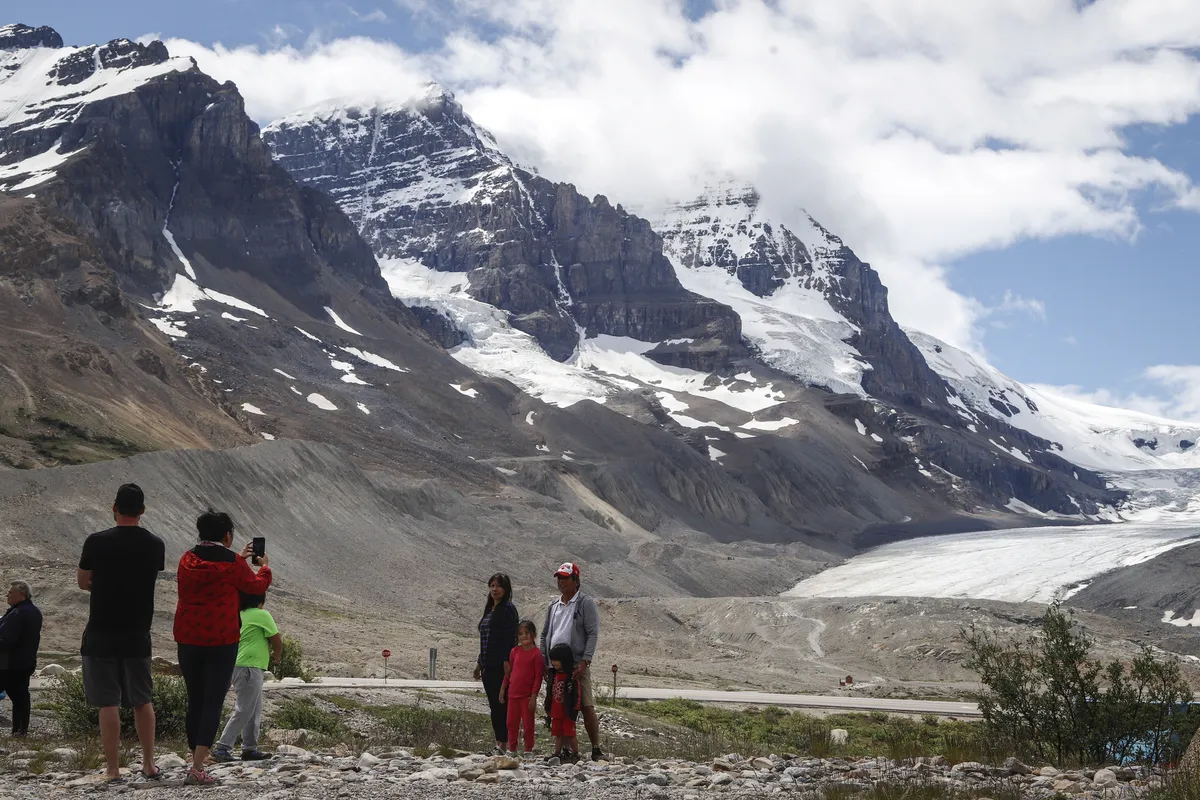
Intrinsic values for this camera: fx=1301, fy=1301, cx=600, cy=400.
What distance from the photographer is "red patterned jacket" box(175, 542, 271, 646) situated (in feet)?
37.6

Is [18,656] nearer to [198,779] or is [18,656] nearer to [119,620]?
[119,620]

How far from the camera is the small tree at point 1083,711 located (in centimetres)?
1596

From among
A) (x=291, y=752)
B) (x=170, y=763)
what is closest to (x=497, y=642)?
(x=291, y=752)

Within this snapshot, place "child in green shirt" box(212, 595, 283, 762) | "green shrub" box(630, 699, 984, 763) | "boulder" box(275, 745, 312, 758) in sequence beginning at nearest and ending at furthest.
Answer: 1. "child in green shirt" box(212, 595, 283, 762)
2. "boulder" box(275, 745, 312, 758)
3. "green shrub" box(630, 699, 984, 763)

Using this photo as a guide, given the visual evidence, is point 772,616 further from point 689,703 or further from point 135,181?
point 135,181

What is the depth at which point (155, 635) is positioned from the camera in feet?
129

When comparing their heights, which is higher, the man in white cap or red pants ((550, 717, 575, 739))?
the man in white cap

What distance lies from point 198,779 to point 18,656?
5.69 meters

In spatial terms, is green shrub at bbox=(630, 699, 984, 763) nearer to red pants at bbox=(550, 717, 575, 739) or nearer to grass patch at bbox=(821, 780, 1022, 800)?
red pants at bbox=(550, 717, 575, 739)

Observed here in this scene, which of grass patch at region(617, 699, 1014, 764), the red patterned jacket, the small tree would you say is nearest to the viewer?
the red patterned jacket

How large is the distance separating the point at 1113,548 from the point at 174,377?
89848mm

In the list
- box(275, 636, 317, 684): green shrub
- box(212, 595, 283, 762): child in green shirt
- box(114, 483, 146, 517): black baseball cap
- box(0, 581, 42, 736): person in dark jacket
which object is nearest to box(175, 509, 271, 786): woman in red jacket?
box(114, 483, 146, 517): black baseball cap

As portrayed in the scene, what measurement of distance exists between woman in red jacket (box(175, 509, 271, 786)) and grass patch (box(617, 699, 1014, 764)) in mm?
6856

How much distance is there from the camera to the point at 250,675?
42.1 ft
